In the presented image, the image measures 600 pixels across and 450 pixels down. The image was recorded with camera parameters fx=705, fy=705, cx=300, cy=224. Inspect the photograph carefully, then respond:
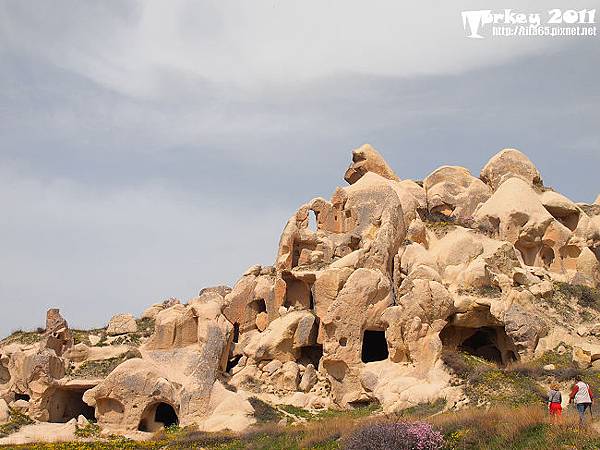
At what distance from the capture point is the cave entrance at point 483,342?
3084 centimetres

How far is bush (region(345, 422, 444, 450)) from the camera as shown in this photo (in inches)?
634

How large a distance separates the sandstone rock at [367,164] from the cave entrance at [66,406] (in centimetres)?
2286

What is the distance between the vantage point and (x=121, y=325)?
1597 inches

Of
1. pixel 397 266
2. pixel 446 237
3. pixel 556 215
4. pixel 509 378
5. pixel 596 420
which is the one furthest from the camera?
pixel 556 215

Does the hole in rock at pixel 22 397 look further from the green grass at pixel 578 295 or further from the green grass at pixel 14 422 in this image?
the green grass at pixel 578 295

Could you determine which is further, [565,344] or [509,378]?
[565,344]

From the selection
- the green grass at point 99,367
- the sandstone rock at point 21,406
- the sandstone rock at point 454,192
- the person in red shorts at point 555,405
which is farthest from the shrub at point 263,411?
the sandstone rock at point 454,192

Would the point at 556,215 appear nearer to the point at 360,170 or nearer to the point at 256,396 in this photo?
the point at 360,170

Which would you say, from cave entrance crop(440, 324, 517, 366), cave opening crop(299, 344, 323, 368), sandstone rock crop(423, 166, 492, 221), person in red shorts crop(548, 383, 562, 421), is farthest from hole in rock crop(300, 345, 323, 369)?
person in red shorts crop(548, 383, 562, 421)

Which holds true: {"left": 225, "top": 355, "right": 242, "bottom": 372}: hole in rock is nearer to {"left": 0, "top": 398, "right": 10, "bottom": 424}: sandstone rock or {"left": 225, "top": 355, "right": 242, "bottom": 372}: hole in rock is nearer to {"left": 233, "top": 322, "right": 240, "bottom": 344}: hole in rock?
{"left": 233, "top": 322, "right": 240, "bottom": 344}: hole in rock

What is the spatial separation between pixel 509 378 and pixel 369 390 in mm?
5821

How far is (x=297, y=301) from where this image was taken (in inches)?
1426

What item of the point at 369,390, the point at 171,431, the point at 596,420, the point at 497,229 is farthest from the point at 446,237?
the point at 596,420

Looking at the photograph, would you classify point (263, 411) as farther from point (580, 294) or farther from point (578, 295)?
point (580, 294)
